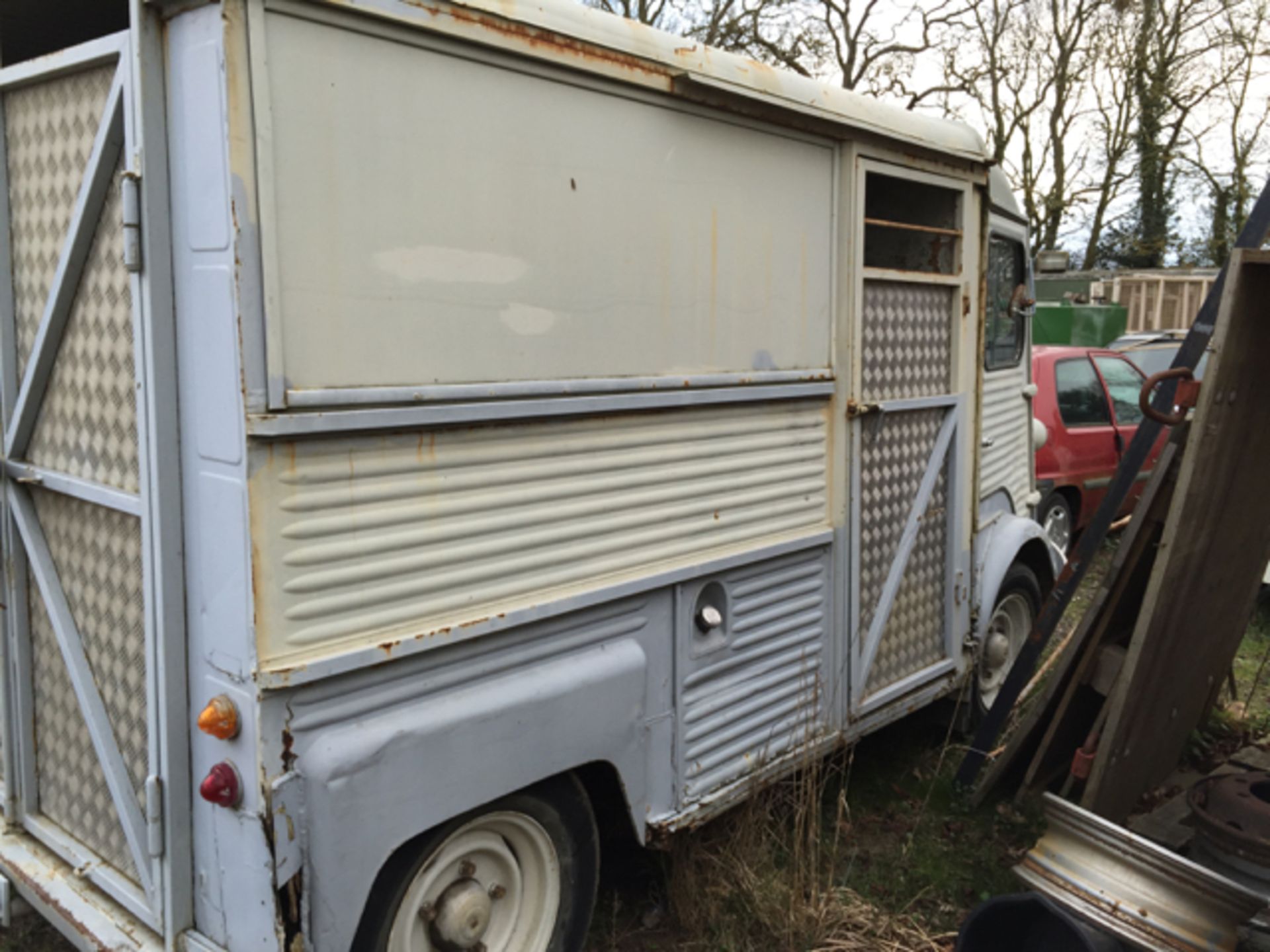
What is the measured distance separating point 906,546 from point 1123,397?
5849mm

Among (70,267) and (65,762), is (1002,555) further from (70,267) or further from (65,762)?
(70,267)

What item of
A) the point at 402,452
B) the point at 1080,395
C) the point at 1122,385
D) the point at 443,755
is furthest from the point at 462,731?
the point at 1122,385

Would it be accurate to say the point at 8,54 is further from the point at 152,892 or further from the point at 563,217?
the point at 152,892

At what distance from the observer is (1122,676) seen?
3375 millimetres

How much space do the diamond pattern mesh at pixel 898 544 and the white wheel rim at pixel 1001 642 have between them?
0.63 metres

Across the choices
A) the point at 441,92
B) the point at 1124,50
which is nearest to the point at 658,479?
the point at 441,92

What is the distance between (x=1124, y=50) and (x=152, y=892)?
26.7 metres

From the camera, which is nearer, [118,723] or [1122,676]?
[118,723]

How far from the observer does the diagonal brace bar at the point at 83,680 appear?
255 centimetres

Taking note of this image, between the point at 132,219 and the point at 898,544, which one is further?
the point at 898,544

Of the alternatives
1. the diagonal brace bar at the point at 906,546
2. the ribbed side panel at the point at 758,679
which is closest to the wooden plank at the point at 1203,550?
the diagonal brace bar at the point at 906,546

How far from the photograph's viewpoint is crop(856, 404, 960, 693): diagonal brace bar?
3.89m

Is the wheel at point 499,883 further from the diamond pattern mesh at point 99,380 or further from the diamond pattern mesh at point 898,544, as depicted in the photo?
the diamond pattern mesh at point 898,544

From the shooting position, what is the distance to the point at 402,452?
2.36 meters
